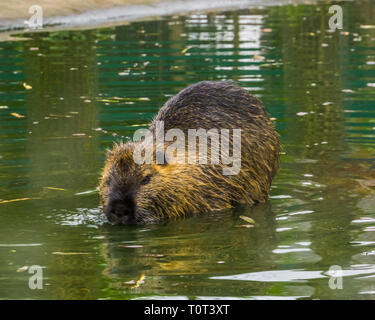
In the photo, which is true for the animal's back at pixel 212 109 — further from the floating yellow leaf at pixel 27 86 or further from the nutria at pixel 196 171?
the floating yellow leaf at pixel 27 86

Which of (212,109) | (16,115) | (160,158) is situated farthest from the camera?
(16,115)

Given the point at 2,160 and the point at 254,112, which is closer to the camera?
the point at 254,112

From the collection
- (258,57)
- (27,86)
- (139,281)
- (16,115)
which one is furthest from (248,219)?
(258,57)

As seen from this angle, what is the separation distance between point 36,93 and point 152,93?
173 cm

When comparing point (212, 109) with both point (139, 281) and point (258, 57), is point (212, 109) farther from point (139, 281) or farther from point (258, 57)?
point (258, 57)

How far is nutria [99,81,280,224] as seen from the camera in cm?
717

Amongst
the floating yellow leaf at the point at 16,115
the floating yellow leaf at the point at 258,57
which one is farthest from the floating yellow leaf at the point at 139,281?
the floating yellow leaf at the point at 258,57

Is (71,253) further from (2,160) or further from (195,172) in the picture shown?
(2,160)

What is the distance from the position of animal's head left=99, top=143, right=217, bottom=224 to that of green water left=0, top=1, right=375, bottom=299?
13 cm

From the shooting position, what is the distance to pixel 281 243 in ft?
22.5

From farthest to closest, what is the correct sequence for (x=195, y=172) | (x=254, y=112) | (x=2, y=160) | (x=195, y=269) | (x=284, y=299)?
(x=2, y=160), (x=254, y=112), (x=195, y=172), (x=195, y=269), (x=284, y=299)

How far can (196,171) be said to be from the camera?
24.6 ft

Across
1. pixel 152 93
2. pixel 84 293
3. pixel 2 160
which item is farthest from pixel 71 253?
pixel 152 93

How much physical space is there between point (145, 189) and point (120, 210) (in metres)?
0.27
